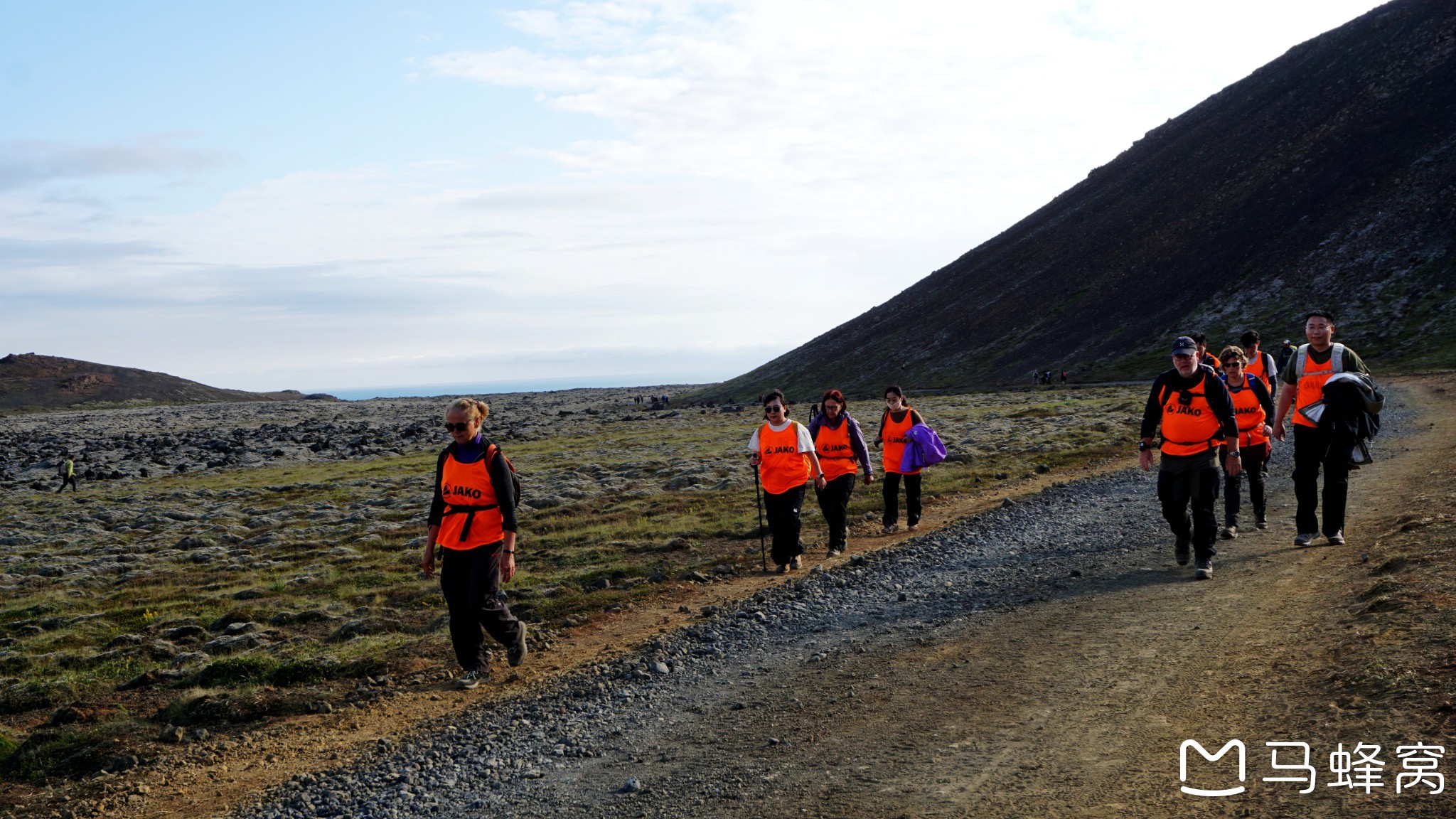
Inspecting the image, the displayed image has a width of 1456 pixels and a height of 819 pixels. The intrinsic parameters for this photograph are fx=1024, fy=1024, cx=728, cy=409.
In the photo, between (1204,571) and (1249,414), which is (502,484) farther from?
(1249,414)

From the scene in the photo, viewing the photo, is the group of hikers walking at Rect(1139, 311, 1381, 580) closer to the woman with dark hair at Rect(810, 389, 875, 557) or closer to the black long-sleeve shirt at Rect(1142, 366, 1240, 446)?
the black long-sleeve shirt at Rect(1142, 366, 1240, 446)

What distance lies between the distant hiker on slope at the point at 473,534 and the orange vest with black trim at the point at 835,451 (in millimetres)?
6672

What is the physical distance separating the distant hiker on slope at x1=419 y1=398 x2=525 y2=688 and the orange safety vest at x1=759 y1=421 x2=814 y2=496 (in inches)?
198

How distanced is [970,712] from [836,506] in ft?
26.1

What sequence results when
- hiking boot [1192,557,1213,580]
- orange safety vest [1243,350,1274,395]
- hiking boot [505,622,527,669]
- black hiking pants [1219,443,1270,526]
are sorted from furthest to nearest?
1. orange safety vest [1243,350,1274,395]
2. black hiking pants [1219,443,1270,526]
3. hiking boot [1192,557,1213,580]
4. hiking boot [505,622,527,669]

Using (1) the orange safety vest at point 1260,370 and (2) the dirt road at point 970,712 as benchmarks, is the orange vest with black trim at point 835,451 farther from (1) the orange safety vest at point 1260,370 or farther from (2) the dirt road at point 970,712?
(1) the orange safety vest at point 1260,370

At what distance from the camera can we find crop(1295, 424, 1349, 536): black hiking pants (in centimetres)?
1139

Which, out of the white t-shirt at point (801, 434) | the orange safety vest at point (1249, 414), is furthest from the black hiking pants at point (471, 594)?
the orange safety vest at point (1249, 414)

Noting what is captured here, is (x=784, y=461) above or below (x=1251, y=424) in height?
below

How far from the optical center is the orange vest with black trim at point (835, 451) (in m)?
15.2

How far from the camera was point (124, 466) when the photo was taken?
171 feet

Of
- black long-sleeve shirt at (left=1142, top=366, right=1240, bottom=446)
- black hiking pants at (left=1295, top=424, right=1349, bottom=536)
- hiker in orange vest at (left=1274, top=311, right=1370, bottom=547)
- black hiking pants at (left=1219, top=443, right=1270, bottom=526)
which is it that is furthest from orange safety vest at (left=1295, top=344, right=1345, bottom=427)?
black hiking pants at (left=1219, top=443, right=1270, bottom=526)

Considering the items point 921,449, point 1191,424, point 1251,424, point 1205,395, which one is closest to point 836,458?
point 921,449

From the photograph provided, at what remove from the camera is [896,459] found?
16969mm
